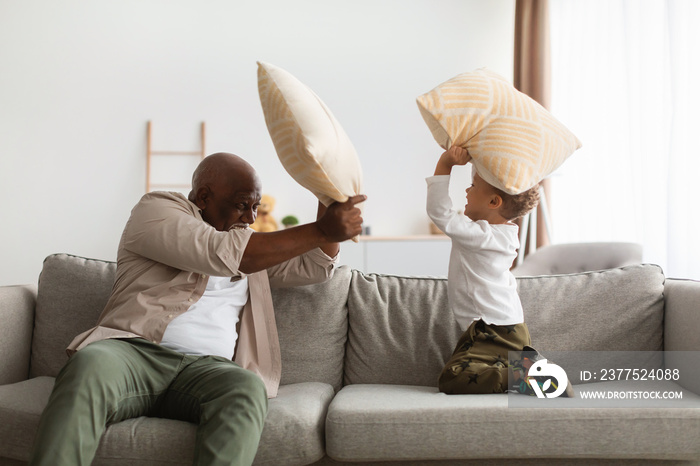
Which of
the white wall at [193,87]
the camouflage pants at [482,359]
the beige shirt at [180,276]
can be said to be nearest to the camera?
the beige shirt at [180,276]

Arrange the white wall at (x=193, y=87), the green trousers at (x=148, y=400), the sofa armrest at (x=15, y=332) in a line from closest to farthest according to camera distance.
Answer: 1. the green trousers at (x=148, y=400)
2. the sofa armrest at (x=15, y=332)
3. the white wall at (x=193, y=87)

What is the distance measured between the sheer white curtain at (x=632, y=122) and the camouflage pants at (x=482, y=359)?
71.2 inches

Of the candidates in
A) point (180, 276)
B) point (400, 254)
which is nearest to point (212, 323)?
point (180, 276)

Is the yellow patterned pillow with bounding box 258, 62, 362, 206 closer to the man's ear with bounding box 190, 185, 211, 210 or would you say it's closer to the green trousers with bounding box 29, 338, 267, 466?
the man's ear with bounding box 190, 185, 211, 210

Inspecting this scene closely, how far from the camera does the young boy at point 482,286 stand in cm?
166

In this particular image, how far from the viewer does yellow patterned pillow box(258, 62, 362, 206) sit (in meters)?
1.43

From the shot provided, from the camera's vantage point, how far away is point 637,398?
5.17 feet

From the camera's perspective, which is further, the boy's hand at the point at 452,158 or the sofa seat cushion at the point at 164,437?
the boy's hand at the point at 452,158

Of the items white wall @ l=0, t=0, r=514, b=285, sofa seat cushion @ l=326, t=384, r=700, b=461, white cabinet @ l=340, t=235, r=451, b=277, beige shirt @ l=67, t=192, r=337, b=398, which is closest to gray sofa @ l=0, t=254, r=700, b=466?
sofa seat cushion @ l=326, t=384, r=700, b=461

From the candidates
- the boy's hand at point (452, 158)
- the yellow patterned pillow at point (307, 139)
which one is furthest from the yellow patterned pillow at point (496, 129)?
the yellow patterned pillow at point (307, 139)

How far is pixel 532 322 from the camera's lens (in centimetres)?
193

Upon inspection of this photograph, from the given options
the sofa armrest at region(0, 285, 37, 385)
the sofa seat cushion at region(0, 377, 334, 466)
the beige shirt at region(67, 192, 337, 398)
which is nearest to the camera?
the sofa seat cushion at region(0, 377, 334, 466)

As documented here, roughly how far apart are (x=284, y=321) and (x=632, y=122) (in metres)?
2.66

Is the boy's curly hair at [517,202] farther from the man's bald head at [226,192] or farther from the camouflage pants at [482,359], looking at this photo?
the man's bald head at [226,192]
